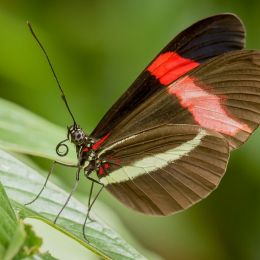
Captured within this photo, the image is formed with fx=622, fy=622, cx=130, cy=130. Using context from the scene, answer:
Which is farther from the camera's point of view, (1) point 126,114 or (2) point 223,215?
(2) point 223,215

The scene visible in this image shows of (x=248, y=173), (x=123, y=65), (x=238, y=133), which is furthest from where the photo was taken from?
(x=123, y=65)

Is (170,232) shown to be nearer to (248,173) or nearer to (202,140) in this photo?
(248,173)

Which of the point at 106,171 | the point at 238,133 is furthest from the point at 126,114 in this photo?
the point at 238,133

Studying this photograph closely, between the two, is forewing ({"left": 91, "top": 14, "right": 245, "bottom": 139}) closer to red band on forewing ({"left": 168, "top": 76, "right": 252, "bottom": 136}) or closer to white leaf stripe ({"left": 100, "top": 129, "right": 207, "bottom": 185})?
red band on forewing ({"left": 168, "top": 76, "right": 252, "bottom": 136})

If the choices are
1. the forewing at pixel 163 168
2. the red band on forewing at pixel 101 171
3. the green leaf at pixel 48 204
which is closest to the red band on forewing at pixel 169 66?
the forewing at pixel 163 168

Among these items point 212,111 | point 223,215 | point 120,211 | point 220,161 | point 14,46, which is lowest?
point 223,215

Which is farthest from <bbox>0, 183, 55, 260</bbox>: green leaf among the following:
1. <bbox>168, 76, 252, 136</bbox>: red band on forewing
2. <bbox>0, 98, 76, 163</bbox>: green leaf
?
<bbox>168, 76, 252, 136</bbox>: red band on forewing

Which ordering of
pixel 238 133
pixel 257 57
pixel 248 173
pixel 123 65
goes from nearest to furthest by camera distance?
pixel 257 57
pixel 238 133
pixel 248 173
pixel 123 65
